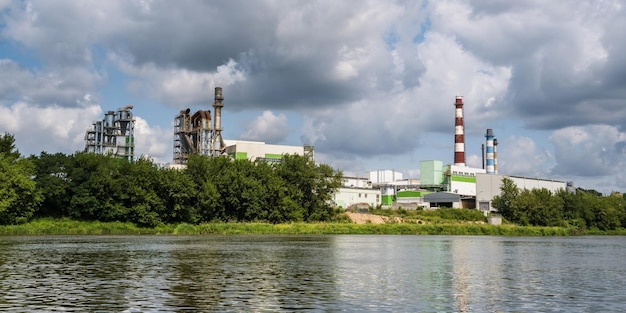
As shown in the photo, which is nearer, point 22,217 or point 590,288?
point 590,288

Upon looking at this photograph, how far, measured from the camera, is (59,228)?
239 feet

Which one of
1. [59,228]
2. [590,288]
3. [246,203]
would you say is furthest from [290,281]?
[246,203]

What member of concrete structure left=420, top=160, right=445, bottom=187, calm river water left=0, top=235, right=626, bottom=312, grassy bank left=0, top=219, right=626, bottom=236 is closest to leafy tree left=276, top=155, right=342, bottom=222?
grassy bank left=0, top=219, right=626, bottom=236

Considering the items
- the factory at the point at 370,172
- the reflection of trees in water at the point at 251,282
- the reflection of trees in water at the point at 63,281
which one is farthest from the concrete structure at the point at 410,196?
the reflection of trees in water at the point at 63,281

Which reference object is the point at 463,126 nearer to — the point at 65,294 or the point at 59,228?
the point at 59,228

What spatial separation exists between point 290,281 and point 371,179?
5793 inches

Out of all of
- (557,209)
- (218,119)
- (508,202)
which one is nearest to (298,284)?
(218,119)

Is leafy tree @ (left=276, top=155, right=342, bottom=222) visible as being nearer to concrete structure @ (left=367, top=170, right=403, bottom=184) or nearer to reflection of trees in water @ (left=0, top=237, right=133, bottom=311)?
reflection of trees in water @ (left=0, top=237, right=133, bottom=311)

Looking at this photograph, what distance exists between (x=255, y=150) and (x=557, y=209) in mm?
62655

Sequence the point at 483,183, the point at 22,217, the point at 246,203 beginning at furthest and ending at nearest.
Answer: the point at 483,183, the point at 246,203, the point at 22,217

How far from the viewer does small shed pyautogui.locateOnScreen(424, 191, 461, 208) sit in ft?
464

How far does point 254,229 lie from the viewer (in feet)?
272

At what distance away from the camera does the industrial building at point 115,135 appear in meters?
128

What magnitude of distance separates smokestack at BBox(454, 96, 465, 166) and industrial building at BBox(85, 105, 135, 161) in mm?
78232
